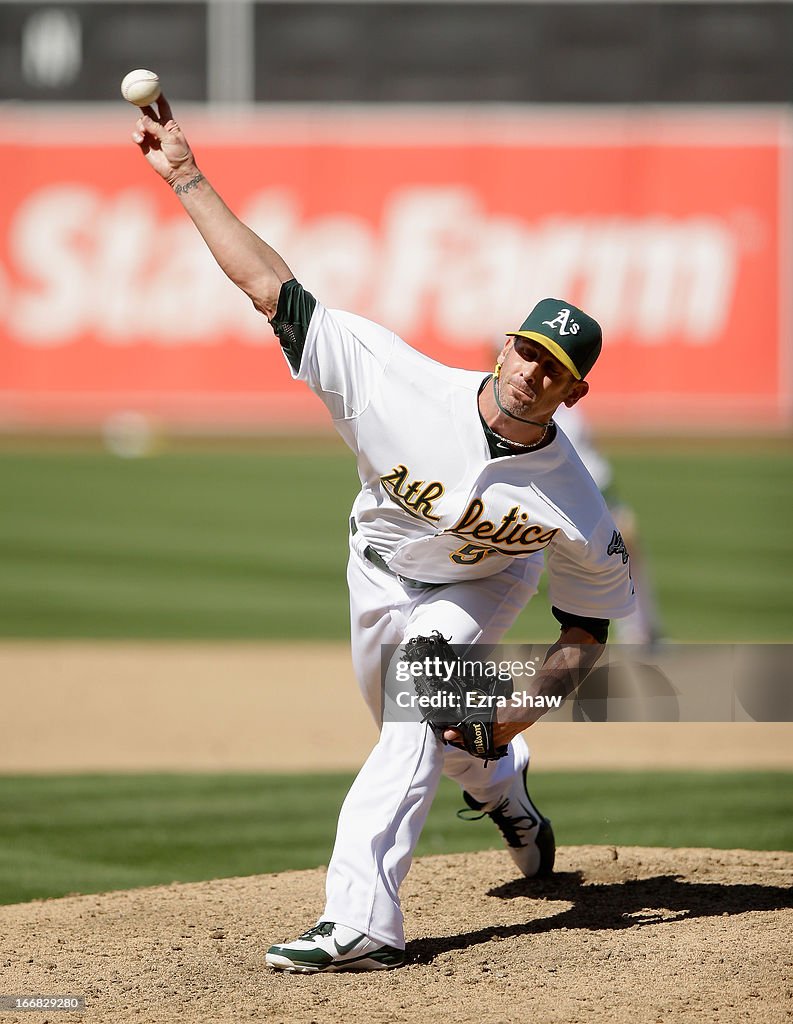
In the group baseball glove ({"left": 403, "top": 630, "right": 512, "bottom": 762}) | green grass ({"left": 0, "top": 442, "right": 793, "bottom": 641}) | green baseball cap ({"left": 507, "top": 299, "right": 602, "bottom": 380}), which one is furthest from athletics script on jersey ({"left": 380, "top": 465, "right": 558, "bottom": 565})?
green grass ({"left": 0, "top": 442, "right": 793, "bottom": 641})

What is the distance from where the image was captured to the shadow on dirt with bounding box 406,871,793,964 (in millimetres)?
4398

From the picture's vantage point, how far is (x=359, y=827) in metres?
4.00

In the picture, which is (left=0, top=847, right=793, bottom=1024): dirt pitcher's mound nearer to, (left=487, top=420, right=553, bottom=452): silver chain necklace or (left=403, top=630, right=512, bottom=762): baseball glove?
(left=403, top=630, right=512, bottom=762): baseball glove

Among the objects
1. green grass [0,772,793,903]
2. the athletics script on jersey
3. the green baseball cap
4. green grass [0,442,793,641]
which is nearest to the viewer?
the green baseball cap

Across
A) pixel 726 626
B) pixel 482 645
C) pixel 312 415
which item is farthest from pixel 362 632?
pixel 312 415

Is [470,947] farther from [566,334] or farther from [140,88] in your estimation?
[140,88]

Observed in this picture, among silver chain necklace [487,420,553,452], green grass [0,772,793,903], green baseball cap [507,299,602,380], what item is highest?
green baseball cap [507,299,602,380]

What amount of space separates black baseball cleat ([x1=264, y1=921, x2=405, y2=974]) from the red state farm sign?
1649 centimetres

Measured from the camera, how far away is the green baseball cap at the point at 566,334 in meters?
3.89

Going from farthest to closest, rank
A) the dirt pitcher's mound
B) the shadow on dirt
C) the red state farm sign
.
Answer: the red state farm sign → the shadow on dirt → the dirt pitcher's mound

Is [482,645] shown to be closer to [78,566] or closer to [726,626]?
[726,626]

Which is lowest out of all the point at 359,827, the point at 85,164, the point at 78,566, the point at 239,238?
the point at 78,566

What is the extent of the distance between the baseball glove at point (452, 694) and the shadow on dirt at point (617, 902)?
618 mm

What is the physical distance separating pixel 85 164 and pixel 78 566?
9.79 meters
